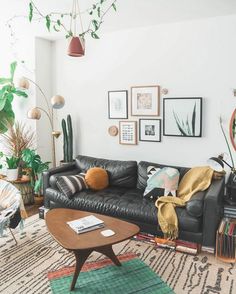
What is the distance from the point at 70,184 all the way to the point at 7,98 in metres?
1.69

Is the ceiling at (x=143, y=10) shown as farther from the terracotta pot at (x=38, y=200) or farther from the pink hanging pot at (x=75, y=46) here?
the terracotta pot at (x=38, y=200)

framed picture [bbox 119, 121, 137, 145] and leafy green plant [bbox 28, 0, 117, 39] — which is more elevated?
leafy green plant [bbox 28, 0, 117, 39]

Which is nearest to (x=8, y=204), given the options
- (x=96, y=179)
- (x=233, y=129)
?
(x=96, y=179)

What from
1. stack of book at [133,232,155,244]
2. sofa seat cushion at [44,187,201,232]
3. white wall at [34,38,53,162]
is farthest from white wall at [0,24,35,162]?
stack of book at [133,232,155,244]

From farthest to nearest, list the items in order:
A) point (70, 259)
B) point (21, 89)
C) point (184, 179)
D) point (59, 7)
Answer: point (21, 89)
point (184, 179)
point (59, 7)
point (70, 259)

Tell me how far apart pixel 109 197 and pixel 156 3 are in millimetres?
2139

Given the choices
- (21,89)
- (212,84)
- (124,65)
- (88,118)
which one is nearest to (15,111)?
(21,89)

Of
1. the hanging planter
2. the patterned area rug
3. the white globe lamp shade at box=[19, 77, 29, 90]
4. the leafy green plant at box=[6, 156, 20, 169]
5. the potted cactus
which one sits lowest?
the patterned area rug

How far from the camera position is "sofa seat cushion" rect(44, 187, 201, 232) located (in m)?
2.77

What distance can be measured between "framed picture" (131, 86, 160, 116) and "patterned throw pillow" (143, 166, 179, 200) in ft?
2.85

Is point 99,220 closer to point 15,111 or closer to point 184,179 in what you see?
point 184,179

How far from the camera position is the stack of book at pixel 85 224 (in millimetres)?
2369

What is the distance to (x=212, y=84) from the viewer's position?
11.1 feet

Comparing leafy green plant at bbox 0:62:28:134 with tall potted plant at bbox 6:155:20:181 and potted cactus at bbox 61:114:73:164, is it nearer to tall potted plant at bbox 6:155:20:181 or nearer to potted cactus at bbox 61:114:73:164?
tall potted plant at bbox 6:155:20:181
